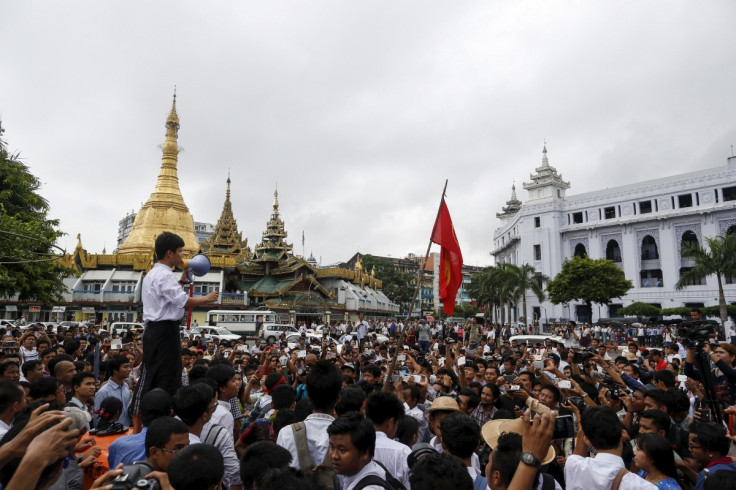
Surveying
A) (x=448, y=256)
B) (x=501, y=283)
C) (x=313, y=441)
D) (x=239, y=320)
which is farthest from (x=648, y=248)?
(x=313, y=441)

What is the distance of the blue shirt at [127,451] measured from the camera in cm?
316

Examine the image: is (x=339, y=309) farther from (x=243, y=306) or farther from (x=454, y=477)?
(x=454, y=477)

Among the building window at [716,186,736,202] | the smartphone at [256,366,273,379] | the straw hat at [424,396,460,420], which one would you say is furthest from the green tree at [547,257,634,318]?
the straw hat at [424,396,460,420]

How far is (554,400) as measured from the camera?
5.19 m

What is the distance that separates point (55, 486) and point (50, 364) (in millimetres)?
4822

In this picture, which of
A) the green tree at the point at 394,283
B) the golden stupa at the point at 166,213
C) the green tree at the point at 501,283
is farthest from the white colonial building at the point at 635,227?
the golden stupa at the point at 166,213

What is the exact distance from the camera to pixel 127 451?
319 cm

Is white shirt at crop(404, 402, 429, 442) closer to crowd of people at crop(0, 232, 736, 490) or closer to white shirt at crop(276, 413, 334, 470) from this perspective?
crowd of people at crop(0, 232, 736, 490)

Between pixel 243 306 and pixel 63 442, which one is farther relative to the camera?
pixel 243 306

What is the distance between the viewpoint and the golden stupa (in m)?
43.8

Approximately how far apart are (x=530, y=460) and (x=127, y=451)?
2622 millimetres

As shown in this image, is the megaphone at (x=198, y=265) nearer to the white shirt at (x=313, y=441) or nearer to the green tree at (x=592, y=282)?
the white shirt at (x=313, y=441)

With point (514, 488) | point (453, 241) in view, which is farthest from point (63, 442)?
point (453, 241)

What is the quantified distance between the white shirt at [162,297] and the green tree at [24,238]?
1047 centimetres
